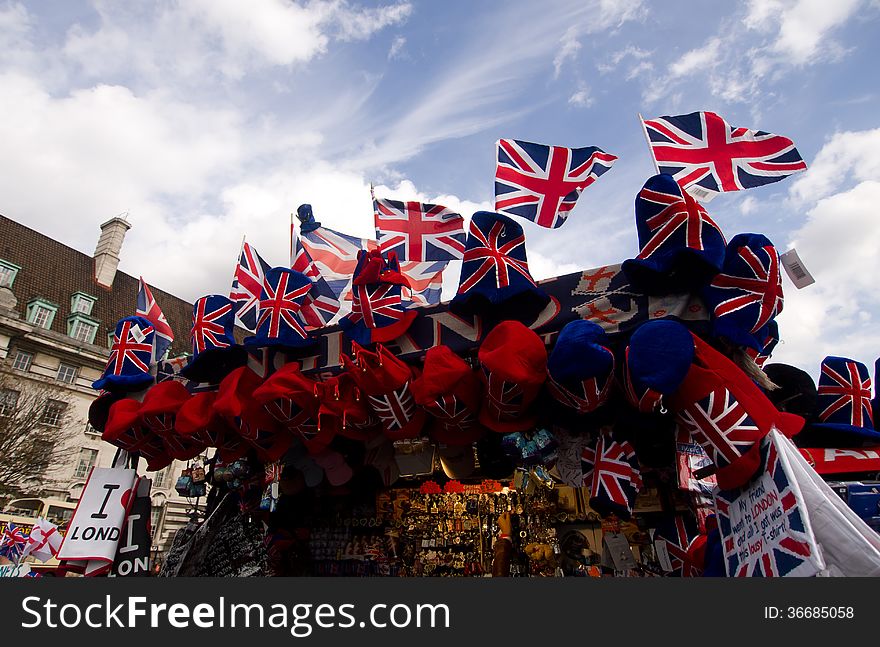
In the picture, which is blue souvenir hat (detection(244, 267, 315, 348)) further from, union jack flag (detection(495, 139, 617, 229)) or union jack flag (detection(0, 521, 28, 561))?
union jack flag (detection(0, 521, 28, 561))

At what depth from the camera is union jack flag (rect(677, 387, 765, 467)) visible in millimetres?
3031

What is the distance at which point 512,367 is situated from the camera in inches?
142

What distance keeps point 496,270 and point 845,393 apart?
3.61 meters

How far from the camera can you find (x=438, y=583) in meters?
2.39

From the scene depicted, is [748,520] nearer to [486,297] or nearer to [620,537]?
[486,297]

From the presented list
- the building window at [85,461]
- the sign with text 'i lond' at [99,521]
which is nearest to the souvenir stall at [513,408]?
the sign with text 'i lond' at [99,521]

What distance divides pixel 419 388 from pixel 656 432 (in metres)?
2.28

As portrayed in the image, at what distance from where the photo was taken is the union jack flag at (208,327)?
5312mm

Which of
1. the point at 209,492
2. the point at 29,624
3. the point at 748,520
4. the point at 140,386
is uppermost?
the point at 140,386

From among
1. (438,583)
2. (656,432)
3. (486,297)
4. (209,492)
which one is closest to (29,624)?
(438,583)

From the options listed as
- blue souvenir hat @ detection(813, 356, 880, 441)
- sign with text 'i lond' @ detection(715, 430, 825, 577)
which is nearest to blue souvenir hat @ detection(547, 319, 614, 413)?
sign with text 'i lond' @ detection(715, 430, 825, 577)

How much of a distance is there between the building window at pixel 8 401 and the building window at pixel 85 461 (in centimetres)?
858

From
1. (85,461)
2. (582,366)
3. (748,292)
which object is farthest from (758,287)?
(85,461)

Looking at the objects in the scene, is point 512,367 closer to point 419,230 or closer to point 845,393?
point 419,230
